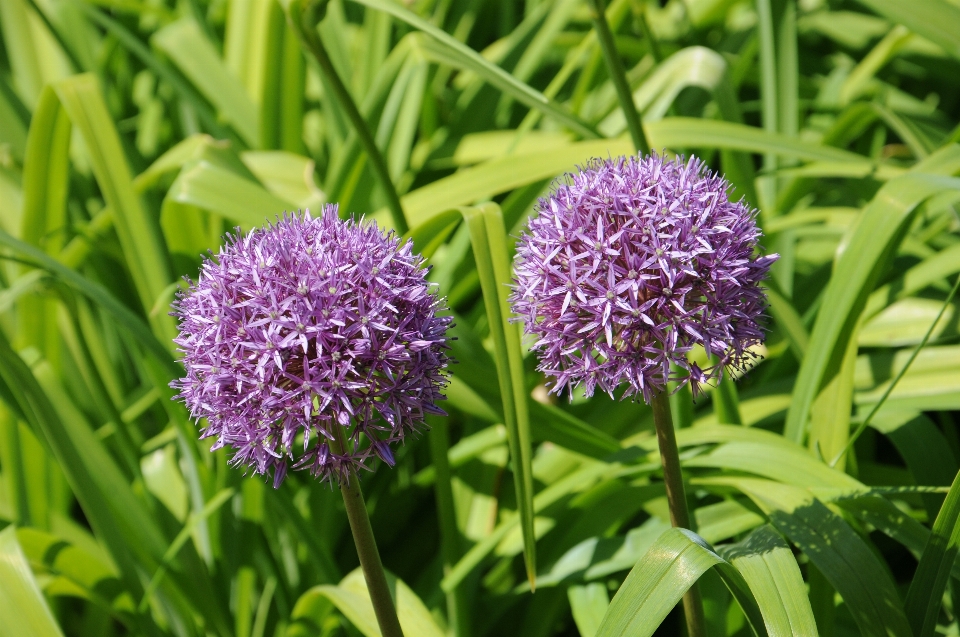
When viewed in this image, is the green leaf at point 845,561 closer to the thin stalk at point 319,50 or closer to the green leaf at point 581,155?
the green leaf at point 581,155

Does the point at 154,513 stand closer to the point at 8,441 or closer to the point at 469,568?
the point at 8,441

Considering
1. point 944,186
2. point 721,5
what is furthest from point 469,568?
point 721,5

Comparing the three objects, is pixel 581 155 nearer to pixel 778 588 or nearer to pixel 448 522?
pixel 448 522

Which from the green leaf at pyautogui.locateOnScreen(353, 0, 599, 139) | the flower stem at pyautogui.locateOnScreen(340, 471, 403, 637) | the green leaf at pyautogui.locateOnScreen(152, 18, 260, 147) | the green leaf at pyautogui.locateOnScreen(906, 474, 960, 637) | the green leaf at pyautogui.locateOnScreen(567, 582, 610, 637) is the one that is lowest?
the green leaf at pyautogui.locateOnScreen(906, 474, 960, 637)

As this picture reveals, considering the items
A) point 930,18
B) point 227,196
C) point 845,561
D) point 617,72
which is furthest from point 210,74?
point 845,561

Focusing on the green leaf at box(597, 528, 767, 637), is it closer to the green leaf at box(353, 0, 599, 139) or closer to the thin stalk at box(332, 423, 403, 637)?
the thin stalk at box(332, 423, 403, 637)

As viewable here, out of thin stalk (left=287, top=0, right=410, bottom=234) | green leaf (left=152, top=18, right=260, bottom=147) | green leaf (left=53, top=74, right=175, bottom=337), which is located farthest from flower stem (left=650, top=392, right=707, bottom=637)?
green leaf (left=152, top=18, right=260, bottom=147)
